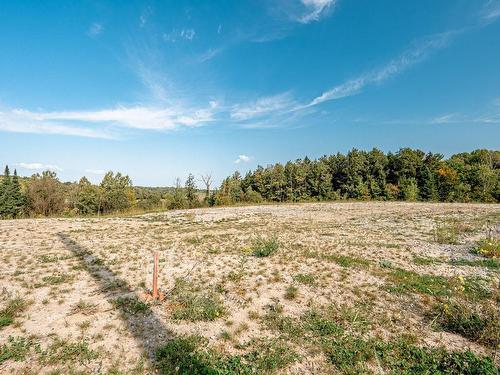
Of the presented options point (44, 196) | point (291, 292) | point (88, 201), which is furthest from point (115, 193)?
point (291, 292)

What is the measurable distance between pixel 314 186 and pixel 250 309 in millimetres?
55726

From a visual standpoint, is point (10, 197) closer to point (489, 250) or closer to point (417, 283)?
point (417, 283)

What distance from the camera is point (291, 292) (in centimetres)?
784

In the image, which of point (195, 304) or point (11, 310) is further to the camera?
point (195, 304)

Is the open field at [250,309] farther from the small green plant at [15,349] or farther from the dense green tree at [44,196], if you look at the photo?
the dense green tree at [44,196]

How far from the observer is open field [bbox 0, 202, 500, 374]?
494 centimetres

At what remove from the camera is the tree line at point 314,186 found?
49.8 m

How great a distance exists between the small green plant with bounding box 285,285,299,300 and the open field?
0.05 metres

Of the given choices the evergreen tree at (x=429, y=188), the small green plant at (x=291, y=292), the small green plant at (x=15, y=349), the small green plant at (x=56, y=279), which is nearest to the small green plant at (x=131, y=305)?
the small green plant at (x=15, y=349)

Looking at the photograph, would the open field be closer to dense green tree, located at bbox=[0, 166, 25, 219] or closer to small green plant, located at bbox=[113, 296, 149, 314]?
small green plant, located at bbox=[113, 296, 149, 314]

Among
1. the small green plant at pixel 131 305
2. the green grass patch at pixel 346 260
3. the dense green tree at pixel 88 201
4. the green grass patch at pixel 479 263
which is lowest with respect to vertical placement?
the green grass patch at pixel 479 263

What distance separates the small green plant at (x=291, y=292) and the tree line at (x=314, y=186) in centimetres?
4031

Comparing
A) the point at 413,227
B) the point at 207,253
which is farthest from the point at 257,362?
the point at 413,227

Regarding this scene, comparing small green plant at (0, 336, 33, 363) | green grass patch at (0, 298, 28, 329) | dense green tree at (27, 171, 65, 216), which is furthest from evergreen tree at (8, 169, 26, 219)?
small green plant at (0, 336, 33, 363)
